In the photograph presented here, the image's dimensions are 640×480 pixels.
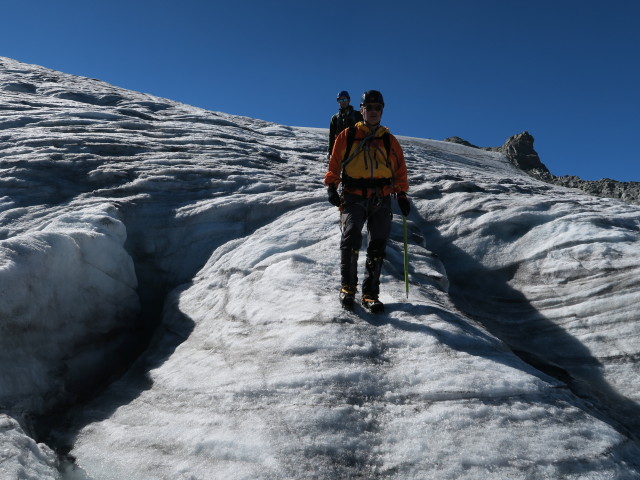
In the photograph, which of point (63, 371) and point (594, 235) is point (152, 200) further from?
point (594, 235)

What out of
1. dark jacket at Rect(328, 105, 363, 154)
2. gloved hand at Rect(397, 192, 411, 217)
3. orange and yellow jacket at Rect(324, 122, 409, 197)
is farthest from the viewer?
dark jacket at Rect(328, 105, 363, 154)

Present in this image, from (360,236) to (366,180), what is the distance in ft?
2.67

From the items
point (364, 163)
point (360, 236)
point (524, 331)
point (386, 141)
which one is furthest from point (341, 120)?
point (524, 331)

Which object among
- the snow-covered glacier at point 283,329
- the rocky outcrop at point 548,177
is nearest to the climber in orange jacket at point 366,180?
the snow-covered glacier at point 283,329

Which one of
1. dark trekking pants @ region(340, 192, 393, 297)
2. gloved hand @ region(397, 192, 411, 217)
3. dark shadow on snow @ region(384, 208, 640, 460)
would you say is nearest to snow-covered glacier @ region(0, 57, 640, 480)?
dark shadow on snow @ region(384, 208, 640, 460)

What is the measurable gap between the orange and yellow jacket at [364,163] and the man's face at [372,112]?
0.36 feet

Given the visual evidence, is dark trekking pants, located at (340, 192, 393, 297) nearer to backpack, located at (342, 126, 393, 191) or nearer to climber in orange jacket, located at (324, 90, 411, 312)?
climber in orange jacket, located at (324, 90, 411, 312)

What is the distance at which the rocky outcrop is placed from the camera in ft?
93.6

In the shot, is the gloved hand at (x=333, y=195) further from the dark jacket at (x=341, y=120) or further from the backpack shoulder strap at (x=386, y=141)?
the dark jacket at (x=341, y=120)

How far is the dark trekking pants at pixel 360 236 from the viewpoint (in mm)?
7004

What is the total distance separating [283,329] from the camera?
6488 mm

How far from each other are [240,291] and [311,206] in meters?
3.57

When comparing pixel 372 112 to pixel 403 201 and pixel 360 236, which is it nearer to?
pixel 403 201

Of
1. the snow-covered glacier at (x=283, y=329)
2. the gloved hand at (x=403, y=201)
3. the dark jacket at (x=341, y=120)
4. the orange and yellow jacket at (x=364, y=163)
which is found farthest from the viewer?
the dark jacket at (x=341, y=120)
